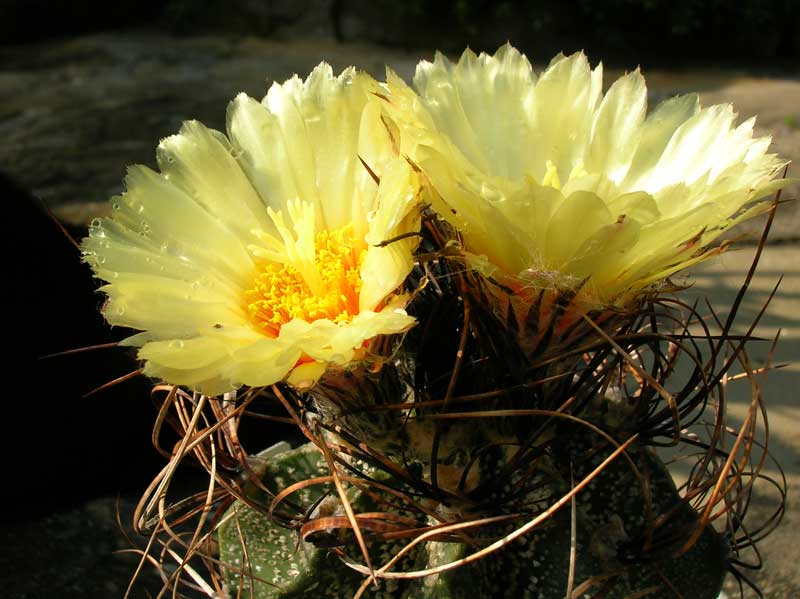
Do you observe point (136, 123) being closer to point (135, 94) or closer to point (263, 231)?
point (135, 94)

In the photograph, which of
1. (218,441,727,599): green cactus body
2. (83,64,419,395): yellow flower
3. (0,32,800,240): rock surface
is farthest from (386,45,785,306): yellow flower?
(0,32,800,240): rock surface

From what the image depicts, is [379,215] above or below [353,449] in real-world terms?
above

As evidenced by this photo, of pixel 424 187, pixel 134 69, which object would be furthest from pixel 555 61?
pixel 134 69

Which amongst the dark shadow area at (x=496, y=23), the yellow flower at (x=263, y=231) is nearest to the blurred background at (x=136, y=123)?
the dark shadow area at (x=496, y=23)

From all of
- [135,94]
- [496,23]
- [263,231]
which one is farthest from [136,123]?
[263,231]

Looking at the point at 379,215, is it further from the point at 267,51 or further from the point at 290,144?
the point at 267,51

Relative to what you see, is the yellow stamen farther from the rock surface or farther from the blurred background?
the rock surface
